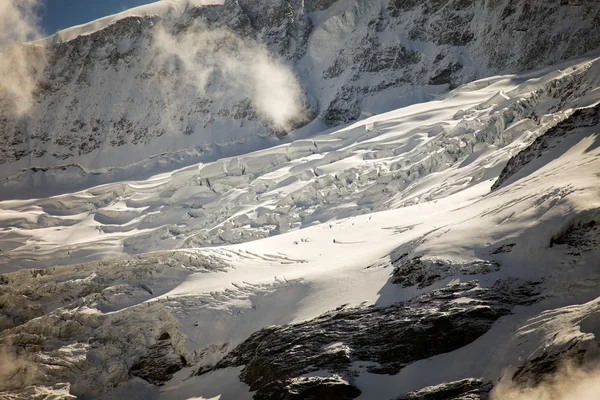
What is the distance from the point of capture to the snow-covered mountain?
9.37 meters

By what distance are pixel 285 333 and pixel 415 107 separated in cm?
3913

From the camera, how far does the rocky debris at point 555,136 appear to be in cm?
1388

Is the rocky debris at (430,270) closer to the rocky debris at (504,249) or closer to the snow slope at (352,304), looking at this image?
the snow slope at (352,304)

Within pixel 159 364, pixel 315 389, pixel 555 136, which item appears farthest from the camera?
pixel 555 136

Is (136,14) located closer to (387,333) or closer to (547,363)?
(387,333)

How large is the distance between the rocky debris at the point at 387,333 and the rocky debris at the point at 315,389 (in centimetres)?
24

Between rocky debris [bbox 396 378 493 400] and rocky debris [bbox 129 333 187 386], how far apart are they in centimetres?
586

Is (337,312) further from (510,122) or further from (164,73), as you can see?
(164,73)

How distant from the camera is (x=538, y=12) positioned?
1937 inches

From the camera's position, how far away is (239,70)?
63.6m

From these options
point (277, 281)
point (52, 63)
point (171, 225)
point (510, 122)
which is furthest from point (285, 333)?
point (52, 63)

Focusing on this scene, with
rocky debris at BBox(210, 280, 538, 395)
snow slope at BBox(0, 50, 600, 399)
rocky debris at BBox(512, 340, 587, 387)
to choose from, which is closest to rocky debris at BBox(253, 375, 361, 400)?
snow slope at BBox(0, 50, 600, 399)

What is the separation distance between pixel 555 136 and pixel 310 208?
21395mm

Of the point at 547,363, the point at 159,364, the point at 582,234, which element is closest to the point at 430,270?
the point at 582,234
